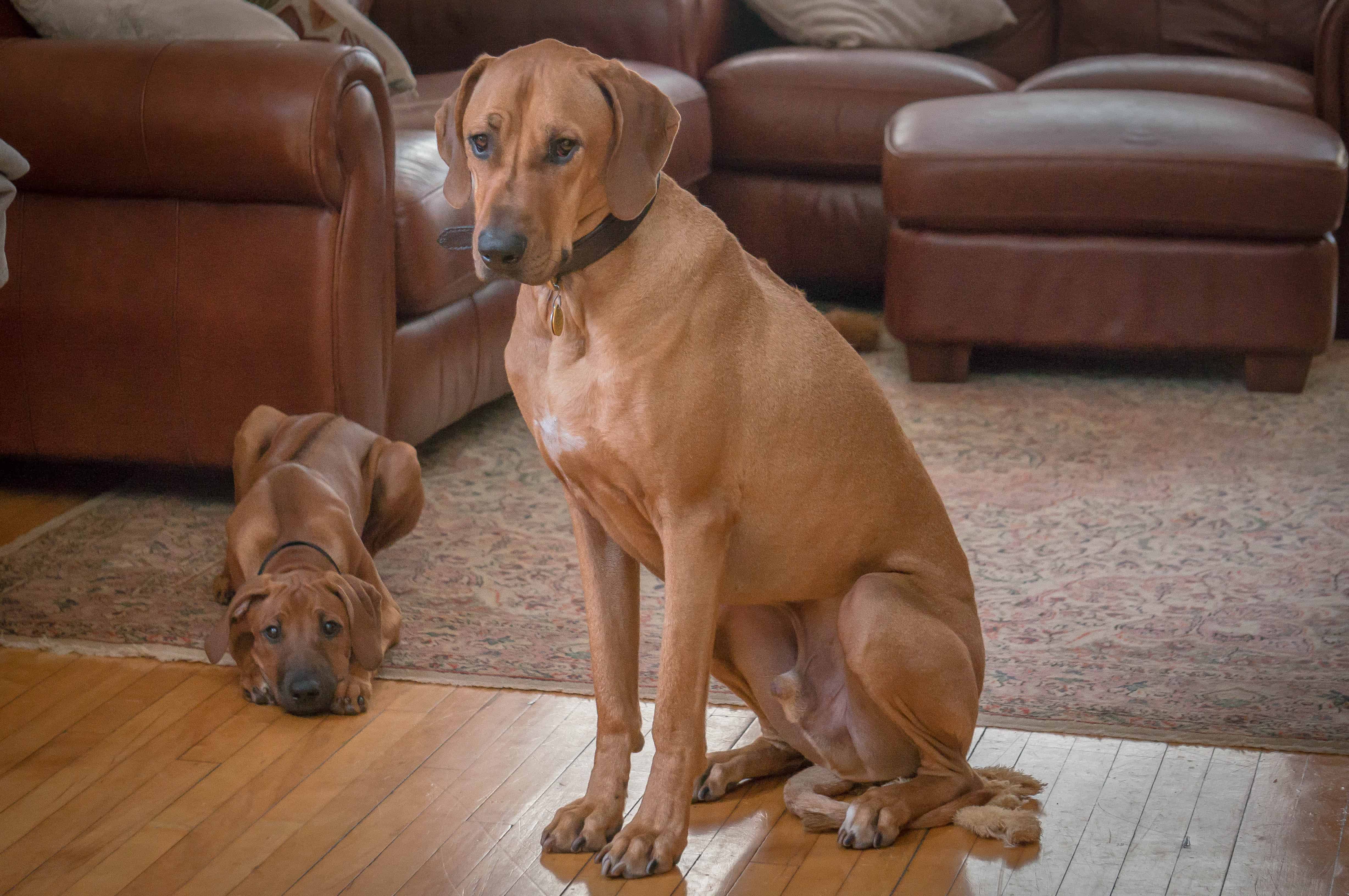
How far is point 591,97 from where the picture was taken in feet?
5.13

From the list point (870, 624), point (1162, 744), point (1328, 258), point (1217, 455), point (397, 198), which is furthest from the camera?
point (1328, 258)

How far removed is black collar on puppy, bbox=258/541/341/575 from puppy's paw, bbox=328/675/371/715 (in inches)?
8.3

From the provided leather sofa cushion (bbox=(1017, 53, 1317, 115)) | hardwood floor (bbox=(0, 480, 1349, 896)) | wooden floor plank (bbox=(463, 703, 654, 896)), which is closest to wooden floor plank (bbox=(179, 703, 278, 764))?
hardwood floor (bbox=(0, 480, 1349, 896))

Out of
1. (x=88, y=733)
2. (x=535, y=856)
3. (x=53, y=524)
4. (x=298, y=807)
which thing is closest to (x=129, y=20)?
(x=53, y=524)

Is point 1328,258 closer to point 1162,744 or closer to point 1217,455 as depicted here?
point 1217,455

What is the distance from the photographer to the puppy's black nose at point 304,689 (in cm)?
210

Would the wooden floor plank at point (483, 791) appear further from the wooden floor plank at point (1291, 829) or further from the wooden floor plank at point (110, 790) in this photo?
the wooden floor plank at point (1291, 829)

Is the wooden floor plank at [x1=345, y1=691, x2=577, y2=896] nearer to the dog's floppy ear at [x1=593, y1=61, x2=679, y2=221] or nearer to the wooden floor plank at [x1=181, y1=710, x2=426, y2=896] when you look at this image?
the wooden floor plank at [x1=181, y1=710, x2=426, y2=896]

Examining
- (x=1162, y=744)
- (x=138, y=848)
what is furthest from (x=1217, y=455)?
(x=138, y=848)

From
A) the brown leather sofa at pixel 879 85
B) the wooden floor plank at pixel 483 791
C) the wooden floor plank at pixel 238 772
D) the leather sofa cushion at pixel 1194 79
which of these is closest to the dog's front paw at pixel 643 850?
the wooden floor plank at pixel 483 791

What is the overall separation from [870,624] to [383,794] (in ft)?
2.30

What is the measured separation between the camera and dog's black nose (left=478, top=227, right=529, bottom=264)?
59.6 inches

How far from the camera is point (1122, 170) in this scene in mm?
3535

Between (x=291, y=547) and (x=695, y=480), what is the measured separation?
36.6 inches
